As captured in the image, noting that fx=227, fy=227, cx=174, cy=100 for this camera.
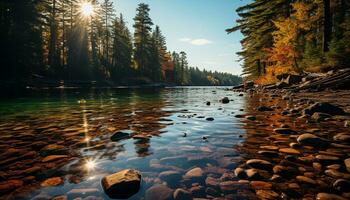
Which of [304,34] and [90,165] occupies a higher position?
[304,34]

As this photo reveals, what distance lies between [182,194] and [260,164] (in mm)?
1280

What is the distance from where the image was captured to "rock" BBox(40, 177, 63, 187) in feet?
8.80

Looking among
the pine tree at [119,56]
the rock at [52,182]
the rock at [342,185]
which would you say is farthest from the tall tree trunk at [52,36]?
the rock at [342,185]

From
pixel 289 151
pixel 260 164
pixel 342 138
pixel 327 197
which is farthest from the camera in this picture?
pixel 342 138

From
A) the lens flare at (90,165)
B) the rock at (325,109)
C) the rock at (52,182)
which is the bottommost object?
the rock at (52,182)

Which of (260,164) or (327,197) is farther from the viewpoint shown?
(260,164)

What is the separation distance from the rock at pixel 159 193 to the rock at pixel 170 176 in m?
0.21

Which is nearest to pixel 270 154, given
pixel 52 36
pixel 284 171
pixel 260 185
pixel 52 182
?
pixel 284 171

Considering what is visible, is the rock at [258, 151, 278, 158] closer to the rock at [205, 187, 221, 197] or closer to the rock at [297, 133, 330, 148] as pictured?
the rock at [297, 133, 330, 148]

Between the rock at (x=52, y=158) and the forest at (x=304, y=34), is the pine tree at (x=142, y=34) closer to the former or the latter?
the forest at (x=304, y=34)

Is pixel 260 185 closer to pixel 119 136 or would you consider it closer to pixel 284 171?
pixel 284 171

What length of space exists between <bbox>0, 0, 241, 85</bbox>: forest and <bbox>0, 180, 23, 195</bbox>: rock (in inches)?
1087

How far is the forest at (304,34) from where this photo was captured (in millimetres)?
14445

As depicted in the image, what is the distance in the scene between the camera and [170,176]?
114 inches
